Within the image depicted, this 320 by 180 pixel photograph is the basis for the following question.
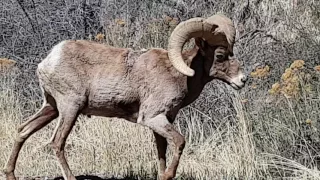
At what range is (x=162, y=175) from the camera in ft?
25.0

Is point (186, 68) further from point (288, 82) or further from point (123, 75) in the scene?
point (288, 82)

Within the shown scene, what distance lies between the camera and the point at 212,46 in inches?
309

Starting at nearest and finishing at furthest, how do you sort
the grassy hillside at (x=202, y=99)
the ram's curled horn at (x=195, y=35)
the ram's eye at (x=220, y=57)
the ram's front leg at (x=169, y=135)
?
the ram's front leg at (x=169, y=135), the ram's curled horn at (x=195, y=35), the ram's eye at (x=220, y=57), the grassy hillside at (x=202, y=99)

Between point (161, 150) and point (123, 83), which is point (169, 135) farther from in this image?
point (123, 83)

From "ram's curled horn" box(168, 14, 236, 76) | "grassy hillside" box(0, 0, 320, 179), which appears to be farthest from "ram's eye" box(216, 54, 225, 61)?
"grassy hillside" box(0, 0, 320, 179)

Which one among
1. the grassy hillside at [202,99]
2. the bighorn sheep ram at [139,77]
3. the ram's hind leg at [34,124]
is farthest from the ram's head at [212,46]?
the ram's hind leg at [34,124]

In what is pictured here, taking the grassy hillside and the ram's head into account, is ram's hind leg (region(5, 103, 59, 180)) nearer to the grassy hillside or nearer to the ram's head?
the grassy hillside

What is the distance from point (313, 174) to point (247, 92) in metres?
2.79

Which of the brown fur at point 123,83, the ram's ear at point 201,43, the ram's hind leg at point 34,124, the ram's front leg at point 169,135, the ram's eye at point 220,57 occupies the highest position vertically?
the ram's ear at point 201,43

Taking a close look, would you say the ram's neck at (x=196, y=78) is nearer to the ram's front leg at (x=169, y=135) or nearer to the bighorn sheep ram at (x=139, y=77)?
the bighorn sheep ram at (x=139, y=77)

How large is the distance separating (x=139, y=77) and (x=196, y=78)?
0.63 meters

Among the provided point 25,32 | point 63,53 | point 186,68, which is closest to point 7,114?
point 25,32

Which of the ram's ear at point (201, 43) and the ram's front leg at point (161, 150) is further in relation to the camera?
the ram's front leg at point (161, 150)

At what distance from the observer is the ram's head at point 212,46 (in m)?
7.62
